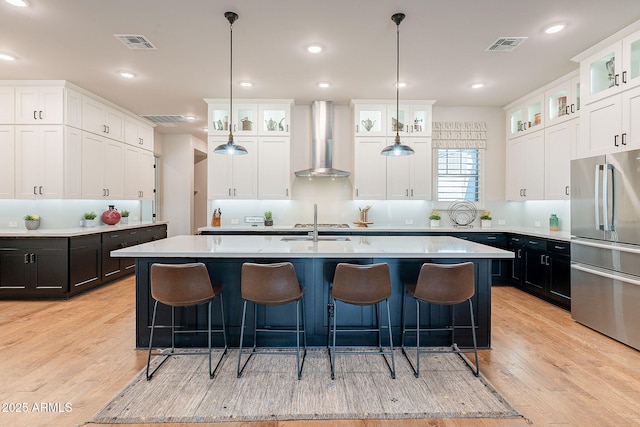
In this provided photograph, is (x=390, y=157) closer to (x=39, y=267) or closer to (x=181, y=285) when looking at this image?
(x=181, y=285)

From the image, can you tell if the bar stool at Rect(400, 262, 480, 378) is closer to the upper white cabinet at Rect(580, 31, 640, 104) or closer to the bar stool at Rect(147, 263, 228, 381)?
the bar stool at Rect(147, 263, 228, 381)

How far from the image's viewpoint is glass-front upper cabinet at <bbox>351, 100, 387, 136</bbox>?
5410mm

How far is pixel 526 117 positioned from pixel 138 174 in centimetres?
703

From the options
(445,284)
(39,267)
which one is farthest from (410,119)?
(39,267)

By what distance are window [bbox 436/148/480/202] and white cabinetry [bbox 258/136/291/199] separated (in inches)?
105

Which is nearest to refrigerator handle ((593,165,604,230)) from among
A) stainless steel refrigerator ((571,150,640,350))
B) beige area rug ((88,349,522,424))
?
stainless steel refrigerator ((571,150,640,350))

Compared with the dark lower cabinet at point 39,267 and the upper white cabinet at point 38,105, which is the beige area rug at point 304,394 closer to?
the dark lower cabinet at point 39,267

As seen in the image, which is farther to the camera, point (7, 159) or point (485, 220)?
point (485, 220)

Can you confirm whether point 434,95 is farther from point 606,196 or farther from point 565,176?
point 606,196

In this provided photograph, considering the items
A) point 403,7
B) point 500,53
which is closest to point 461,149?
point 500,53

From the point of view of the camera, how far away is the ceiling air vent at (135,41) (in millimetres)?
3381

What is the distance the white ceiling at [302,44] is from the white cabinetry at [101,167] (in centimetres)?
82

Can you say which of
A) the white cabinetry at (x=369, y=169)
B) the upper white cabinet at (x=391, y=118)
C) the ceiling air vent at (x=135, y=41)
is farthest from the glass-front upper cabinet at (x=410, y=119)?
the ceiling air vent at (x=135, y=41)

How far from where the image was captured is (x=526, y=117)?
17.3 feet
